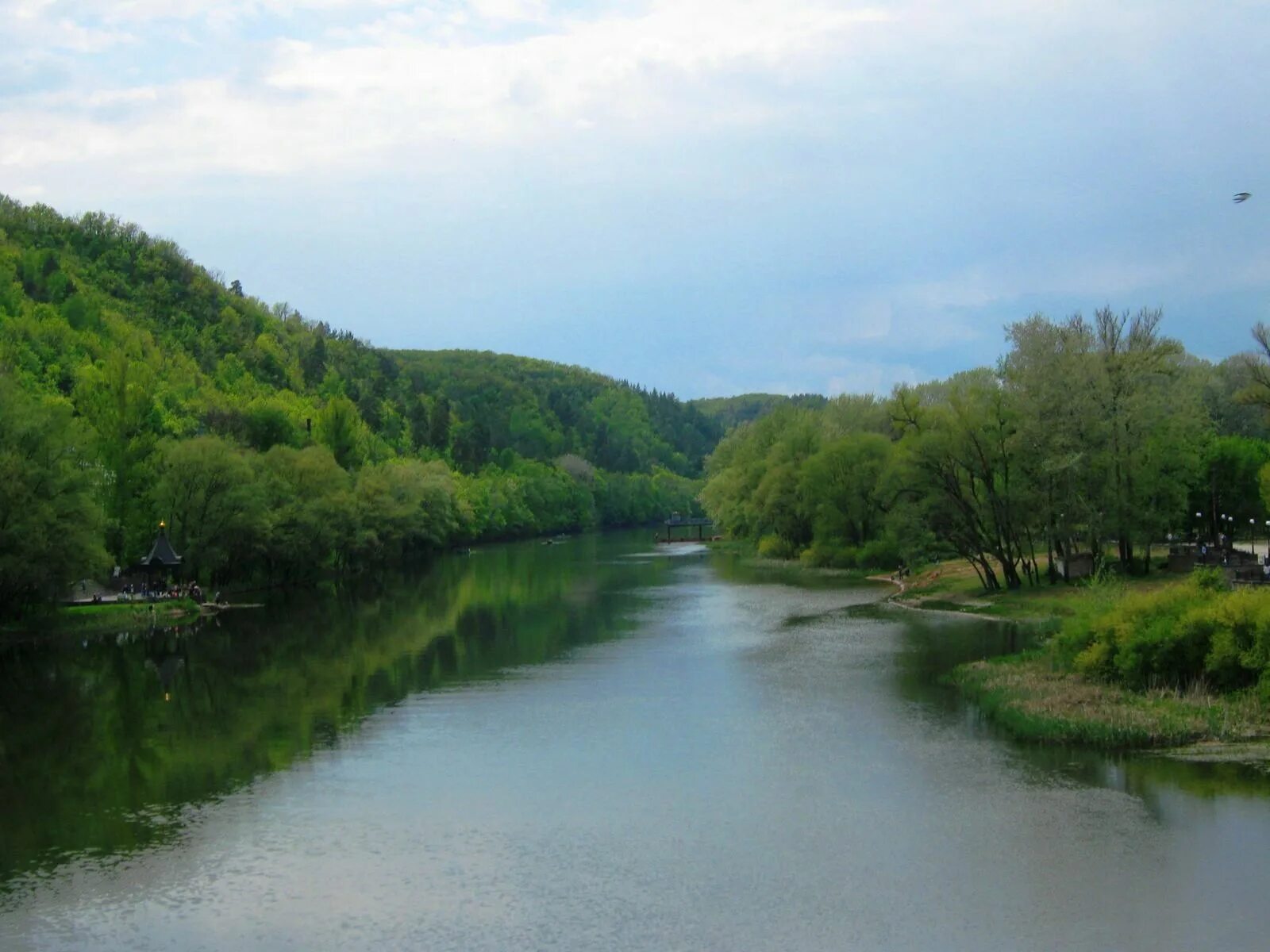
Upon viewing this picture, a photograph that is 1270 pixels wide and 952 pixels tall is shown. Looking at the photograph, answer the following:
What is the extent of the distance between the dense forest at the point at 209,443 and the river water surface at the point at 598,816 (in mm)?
11020

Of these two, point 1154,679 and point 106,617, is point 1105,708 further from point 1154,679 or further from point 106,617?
point 106,617

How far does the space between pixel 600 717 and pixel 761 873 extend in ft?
43.7

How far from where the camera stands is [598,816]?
984 inches

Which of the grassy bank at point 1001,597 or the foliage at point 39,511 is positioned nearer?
the foliage at point 39,511

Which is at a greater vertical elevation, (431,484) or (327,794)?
(431,484)

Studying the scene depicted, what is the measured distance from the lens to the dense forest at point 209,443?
5162 centimetres

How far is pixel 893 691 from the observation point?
36625mm

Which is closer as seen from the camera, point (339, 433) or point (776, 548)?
point (776, 548)

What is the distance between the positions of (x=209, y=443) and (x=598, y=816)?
50783 mm

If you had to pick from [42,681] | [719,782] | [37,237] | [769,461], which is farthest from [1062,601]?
[37,237]

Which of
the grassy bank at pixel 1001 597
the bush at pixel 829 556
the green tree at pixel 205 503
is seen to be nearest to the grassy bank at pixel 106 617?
the green tree at pixel 205 503

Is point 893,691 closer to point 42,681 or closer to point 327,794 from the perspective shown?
point 327,794

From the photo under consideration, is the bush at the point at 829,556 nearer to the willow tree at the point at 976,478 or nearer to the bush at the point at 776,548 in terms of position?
the bush at the point at 776,548

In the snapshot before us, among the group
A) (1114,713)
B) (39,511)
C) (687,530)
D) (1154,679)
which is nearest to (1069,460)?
(1154,679)
